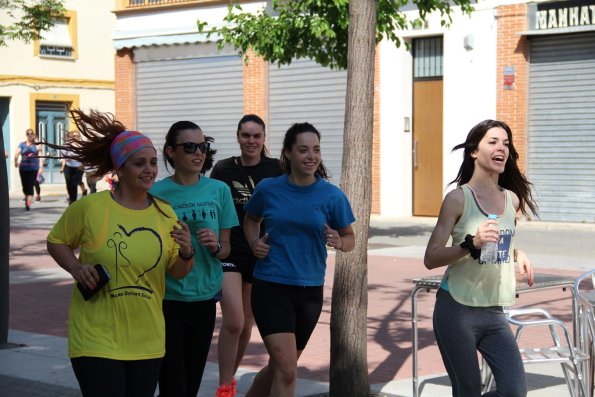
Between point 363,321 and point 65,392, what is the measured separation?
2119 millimetres

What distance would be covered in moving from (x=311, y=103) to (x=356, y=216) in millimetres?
19208

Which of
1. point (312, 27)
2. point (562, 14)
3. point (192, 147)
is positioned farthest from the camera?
point (562, 14)

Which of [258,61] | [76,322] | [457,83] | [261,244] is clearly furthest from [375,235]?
[76,322]

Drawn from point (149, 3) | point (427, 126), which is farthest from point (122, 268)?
point (149, 3)

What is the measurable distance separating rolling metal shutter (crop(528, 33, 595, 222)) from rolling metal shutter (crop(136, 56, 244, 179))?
8257 millimetres

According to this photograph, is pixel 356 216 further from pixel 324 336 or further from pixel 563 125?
pixel 563 125

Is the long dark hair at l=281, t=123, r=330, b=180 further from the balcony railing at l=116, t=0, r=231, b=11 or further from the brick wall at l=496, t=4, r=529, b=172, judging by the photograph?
the balcony railing at l=116, t=0, r=231, b=11

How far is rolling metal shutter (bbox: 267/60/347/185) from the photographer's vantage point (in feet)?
83.3

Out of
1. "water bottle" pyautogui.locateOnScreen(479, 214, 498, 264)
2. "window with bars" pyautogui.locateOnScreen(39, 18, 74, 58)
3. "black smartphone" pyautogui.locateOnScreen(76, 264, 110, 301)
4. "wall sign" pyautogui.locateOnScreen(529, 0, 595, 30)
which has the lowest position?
"black smartphone" pyautogui.locateOnScreen(76, 264, 110, 301)

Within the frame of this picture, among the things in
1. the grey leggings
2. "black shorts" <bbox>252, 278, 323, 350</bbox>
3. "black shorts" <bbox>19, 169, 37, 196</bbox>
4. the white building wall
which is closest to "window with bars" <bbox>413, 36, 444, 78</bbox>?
the white building wall

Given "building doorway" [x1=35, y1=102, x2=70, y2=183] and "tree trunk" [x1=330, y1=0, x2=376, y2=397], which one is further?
"building doorway" [x1=35, y1=102, x2=70, y2=183]

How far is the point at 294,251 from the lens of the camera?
6070 millimetres

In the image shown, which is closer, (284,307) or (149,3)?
(284,307)

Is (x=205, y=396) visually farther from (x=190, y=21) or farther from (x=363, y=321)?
(x=190, y=21)
